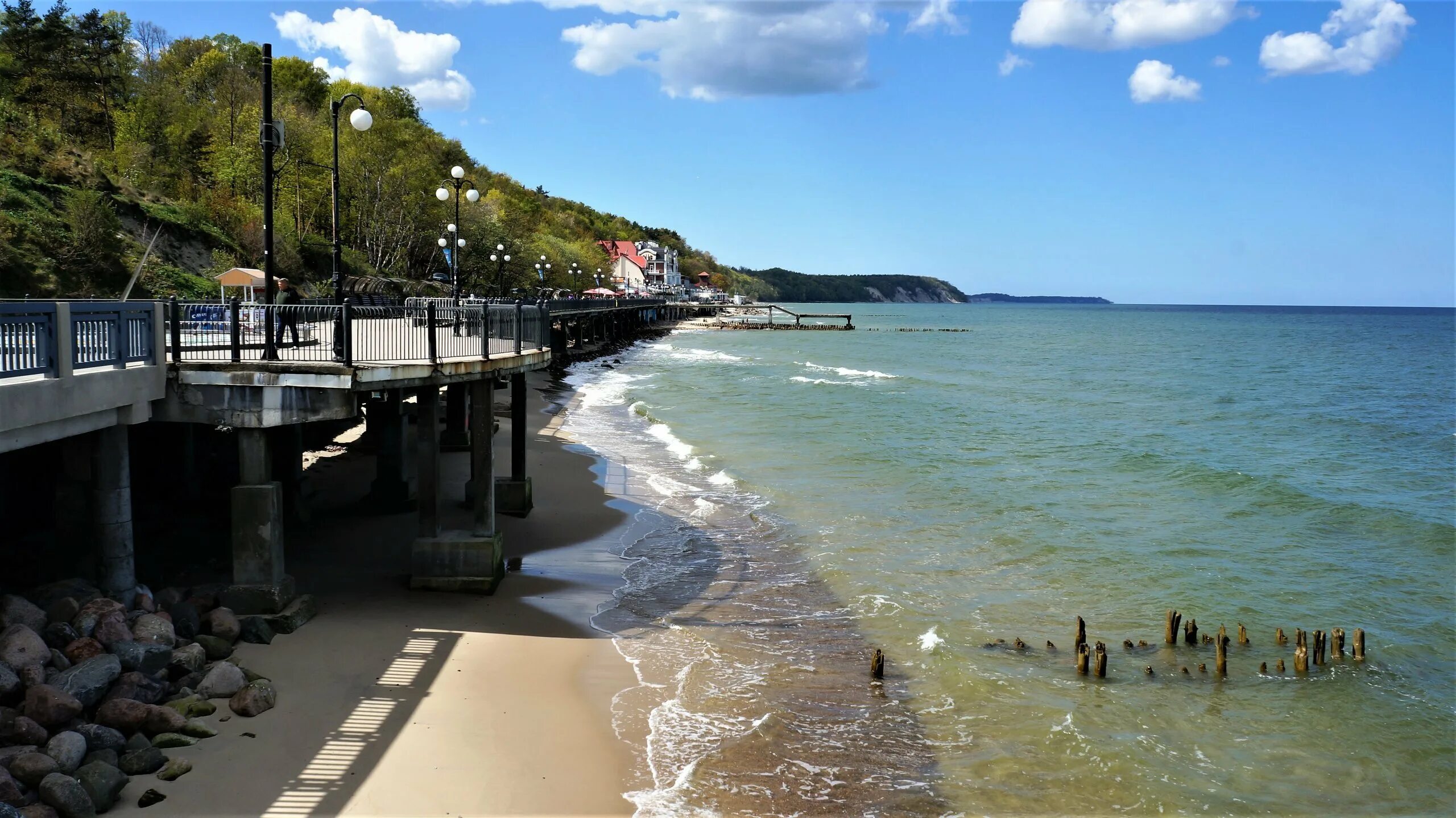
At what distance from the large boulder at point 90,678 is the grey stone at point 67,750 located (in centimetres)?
64

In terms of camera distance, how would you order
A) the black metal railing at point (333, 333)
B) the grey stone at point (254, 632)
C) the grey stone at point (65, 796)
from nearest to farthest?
the grey stone at point (65, 796) < the grey stone at point (254, 632) < the black metal railing at point (333, 333)

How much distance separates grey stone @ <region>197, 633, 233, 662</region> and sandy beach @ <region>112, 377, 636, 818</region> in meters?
0.31

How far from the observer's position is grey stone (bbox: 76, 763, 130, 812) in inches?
273

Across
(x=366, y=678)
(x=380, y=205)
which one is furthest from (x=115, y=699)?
(x=380, y=205)

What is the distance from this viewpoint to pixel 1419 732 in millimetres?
10664

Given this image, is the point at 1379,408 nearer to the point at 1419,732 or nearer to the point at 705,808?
the point at 1419,732

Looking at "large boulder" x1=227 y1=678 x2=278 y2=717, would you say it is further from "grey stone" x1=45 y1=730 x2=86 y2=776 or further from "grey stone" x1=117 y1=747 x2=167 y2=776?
"grey stone" x1=45 y1=730 x2=86 y2=776

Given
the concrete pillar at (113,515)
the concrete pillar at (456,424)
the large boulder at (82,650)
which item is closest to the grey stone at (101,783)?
the large boulder at (82,650)

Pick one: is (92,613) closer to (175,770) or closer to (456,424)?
(175,770)

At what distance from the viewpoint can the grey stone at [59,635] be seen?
28.3ft

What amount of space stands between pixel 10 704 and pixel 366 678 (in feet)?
9.89

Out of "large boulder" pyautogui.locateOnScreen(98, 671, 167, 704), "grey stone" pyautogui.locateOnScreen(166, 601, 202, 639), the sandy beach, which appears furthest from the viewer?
"grey stone" pyautogui.locateOnScreen(166, 601, 202, 639)

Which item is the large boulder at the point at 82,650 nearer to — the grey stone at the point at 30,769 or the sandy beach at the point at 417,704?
the sandy beach at the point at 417,704

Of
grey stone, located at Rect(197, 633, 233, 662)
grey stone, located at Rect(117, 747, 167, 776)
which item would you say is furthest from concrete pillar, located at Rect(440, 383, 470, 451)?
grey stone, located at Rect(117, 747, 167, 776)
